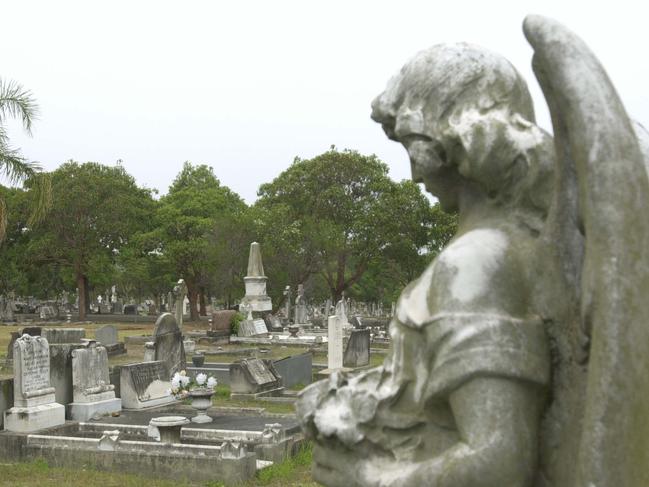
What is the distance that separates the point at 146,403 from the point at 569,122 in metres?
14.0

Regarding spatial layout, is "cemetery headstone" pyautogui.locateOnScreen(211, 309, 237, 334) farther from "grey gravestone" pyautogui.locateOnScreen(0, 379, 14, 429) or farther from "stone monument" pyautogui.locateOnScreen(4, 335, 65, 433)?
"grey gravestone" pyautogui.locateOnScreen(0, 379, 14, 429)

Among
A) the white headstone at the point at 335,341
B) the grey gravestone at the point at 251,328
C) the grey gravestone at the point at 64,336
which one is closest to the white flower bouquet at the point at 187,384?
the white headstone at the point at 335,341

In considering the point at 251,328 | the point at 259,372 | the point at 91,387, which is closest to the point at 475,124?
the point at 91,387

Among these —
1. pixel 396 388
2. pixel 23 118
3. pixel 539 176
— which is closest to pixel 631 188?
pixel 539 176

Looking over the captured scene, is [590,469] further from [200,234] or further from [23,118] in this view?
[200,234]

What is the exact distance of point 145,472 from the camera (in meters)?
9.59

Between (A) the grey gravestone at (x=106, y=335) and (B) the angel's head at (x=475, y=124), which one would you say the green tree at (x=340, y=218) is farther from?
(B) the angel's head at (x=475, y=124)

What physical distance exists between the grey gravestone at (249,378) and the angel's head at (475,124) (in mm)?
13700

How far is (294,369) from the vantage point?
56.2 ft

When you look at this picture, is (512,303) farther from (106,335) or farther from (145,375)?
(106,335)

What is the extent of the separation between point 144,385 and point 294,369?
12.5 feet

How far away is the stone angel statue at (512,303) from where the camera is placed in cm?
148

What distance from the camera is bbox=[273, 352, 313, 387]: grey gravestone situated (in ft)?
54.7

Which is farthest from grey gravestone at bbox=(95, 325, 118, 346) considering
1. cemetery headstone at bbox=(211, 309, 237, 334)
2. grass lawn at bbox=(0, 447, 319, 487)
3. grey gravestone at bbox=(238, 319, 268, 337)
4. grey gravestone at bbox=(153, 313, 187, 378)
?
grass lawn at bbox=(0, 447, 319, 487)
